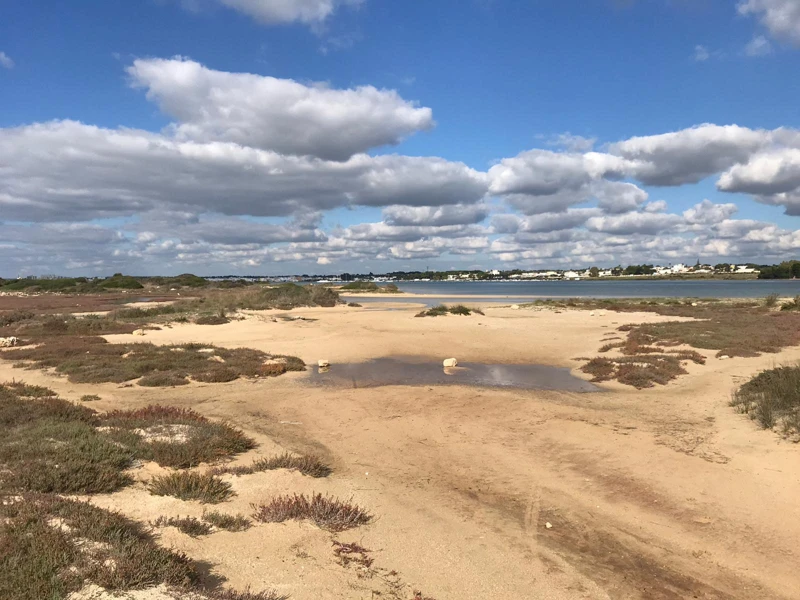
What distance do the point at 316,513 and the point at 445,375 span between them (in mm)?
13039

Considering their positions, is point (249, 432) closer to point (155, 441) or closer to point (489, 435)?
point (155, 441)

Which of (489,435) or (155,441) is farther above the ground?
(155,441)

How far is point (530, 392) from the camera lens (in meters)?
16.3

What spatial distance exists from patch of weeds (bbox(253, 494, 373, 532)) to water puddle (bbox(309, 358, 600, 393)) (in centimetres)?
1025

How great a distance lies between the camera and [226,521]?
20.7 ft

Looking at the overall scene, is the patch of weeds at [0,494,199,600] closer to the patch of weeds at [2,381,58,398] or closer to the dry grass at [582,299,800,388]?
the patch of weeds at [2,381,58,398]

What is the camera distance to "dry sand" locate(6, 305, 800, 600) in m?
5.73

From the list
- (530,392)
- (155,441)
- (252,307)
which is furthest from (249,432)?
(252,307)

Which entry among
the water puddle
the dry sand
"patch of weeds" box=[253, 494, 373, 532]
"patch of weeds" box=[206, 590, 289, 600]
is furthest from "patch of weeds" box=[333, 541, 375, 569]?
the water puddle

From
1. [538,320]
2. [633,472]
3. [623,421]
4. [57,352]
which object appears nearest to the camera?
[633,472]

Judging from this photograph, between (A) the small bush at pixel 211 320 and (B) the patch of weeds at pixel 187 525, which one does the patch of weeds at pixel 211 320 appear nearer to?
(A) the small bush at pixel 211 320

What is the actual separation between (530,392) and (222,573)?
12610 mm

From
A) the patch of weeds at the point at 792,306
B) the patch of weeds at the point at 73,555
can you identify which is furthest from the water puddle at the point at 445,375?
the patch of weeds at the point at 792,306

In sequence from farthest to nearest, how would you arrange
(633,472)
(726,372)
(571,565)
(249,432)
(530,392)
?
(726,372) → (530,392) → (249,432) → (633,472) → (571,565)
